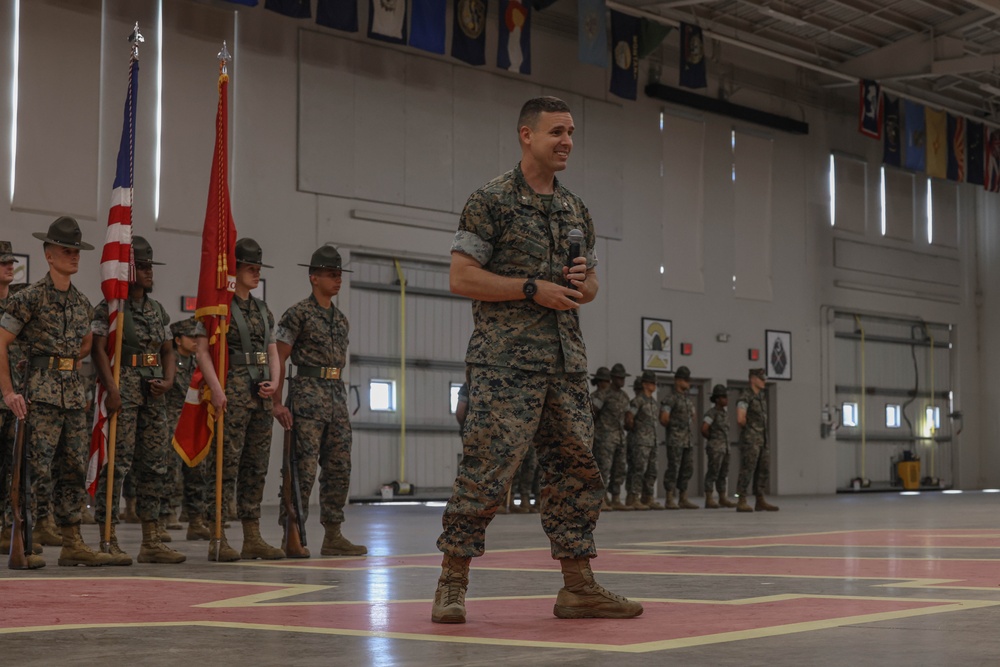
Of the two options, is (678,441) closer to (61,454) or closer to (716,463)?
(716,463)

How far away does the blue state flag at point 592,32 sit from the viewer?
18297 mm

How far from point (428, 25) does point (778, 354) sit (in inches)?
389

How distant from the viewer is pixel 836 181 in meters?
25.1

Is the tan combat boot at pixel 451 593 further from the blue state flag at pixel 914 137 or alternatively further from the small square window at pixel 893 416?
the small square window at pixel 893 416

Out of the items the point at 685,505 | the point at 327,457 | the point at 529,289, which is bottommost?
the point at 685,505

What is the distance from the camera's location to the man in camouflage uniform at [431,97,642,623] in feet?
13.6

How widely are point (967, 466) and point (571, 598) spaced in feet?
84.2

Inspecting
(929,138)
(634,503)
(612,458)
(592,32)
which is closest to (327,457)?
(612,458)

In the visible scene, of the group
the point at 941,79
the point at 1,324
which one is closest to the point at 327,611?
the point at 1,324

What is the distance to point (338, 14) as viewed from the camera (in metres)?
16.4

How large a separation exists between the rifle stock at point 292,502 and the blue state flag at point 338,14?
9926mm

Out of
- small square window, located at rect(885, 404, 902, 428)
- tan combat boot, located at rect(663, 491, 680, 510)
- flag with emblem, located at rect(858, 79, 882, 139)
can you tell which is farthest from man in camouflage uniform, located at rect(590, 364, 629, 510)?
small square window, located at rect(885, 404, 902, 428)

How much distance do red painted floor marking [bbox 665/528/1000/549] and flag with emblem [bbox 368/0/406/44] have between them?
971cm

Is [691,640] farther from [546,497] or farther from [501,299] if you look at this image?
[501,299]
